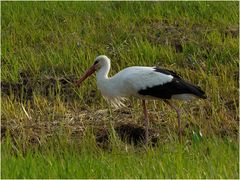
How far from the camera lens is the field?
5656 millimetres

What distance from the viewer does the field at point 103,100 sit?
566cm

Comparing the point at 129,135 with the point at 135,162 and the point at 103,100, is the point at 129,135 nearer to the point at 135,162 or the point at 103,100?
the point at 103,100

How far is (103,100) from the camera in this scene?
8.44 meters

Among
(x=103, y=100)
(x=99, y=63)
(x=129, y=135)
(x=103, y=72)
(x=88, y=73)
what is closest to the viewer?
(x=129, y=135)

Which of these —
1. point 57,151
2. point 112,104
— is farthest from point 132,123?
point 57,151

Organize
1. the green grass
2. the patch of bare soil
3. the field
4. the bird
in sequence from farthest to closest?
the bird < the patch of bare soil < the field < the green grass

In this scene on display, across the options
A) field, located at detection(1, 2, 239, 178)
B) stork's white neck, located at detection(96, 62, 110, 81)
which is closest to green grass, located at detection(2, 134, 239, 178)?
field, located at detection(1, 2, 239, 178)

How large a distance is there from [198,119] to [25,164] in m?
2.37

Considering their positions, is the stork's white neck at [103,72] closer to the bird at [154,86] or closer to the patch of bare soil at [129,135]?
the bird at [154,86]

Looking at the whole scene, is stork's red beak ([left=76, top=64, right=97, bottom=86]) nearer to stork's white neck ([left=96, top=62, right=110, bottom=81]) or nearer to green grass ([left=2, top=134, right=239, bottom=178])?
stork's white neck ([left=96, top=62, right=110, bottom=81])

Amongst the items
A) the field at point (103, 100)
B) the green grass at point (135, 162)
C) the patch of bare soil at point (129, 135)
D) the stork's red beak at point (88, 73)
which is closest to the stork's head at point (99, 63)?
the stork's red beak at point (88, 73)

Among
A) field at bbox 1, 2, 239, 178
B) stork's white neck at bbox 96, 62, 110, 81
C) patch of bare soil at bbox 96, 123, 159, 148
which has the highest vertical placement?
stork's white neck at bbox 96, 62, 110, 81

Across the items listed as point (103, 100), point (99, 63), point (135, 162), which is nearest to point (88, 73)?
point (99, 63)

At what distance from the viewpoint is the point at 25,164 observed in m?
5.61
